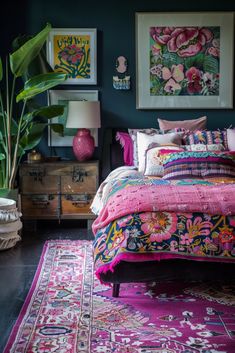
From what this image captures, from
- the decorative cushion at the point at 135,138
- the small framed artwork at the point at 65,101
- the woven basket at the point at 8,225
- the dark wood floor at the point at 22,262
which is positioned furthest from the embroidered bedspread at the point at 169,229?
the small framed artwork at the point at 65,101

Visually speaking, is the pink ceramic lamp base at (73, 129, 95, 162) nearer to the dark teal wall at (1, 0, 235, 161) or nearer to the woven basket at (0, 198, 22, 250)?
the dark teal wall at (1, 0, 235, 161)

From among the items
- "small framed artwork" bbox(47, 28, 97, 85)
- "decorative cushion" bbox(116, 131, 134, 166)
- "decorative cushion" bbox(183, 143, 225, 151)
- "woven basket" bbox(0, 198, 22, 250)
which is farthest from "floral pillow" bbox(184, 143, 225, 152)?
"woven basket" bbox(0, 198, 22, 250)

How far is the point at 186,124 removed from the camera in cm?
483

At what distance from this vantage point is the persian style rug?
2393mm

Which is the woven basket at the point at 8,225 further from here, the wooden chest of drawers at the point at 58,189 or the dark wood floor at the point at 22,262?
the wooden chest of drawers at the point at 58,189

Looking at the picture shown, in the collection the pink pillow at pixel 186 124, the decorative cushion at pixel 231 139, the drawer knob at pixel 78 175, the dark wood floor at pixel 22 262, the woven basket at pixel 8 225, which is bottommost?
the dark wood floor at pixel 22 262

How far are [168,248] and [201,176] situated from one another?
47.1 inches

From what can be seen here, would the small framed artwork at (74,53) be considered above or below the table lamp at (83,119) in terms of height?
above

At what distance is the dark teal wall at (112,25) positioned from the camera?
196 inches

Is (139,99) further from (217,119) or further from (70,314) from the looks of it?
(70,314)

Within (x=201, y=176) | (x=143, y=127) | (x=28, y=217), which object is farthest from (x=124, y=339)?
(x=143, y=127)

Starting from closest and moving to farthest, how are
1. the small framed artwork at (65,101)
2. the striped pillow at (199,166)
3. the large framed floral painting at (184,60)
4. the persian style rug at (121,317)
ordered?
the persian style rug at (121,317) → the striped pillow at (199,166) → the large framed floral painting at (184,60) → the small framed artwork at (65,101)

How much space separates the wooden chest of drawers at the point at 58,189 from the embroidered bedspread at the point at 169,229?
1.78 meters

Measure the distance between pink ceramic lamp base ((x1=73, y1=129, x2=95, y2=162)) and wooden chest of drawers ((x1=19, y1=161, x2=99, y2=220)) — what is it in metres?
0.13
